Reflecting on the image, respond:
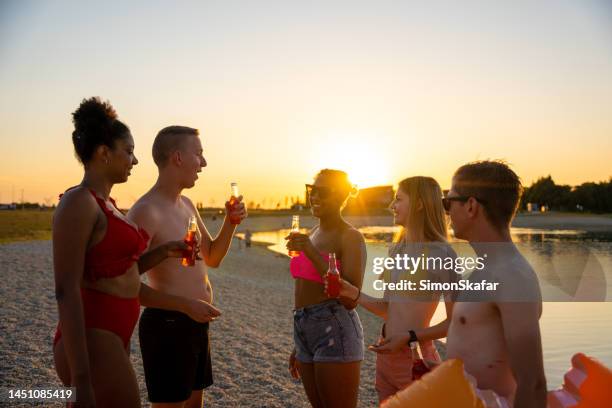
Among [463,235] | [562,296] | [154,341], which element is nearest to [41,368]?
[154,341]

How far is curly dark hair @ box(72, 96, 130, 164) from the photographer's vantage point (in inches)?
113

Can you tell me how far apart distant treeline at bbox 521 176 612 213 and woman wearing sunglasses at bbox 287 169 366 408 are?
13615cm

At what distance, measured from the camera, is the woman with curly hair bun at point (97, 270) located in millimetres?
2559

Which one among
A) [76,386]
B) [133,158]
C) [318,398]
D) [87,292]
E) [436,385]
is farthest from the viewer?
[318,398]

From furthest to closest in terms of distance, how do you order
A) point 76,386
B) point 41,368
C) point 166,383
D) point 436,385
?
point 41,368 → point 166,383 → point 76,386 → point 436,385

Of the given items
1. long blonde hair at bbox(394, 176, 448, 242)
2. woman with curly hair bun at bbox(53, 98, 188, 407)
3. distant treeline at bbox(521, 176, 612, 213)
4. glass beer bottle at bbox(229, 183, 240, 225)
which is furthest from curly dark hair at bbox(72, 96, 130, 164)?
distant treeline at bbox(521, 176, 612, 213)

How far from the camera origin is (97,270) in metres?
2.70

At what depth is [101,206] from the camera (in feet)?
9.04

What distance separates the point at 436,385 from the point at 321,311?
1821 mm

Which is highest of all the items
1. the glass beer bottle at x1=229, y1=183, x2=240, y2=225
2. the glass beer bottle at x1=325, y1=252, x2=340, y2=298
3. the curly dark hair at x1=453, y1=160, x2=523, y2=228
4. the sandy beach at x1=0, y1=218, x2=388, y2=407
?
the curly dark hair at x1=453, y1=160, x2=523, y2=228

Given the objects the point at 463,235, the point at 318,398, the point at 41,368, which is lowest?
the point at 41,368

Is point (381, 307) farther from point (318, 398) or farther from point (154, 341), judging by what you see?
point (154, 341)

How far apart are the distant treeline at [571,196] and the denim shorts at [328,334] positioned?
13634 centimetres

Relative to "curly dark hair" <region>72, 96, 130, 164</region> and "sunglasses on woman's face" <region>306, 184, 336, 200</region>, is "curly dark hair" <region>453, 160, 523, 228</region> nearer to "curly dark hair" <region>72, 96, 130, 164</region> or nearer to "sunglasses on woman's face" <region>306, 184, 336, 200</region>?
"sunglasses on woman's face" <region>306, 184, 336, 200</region>
